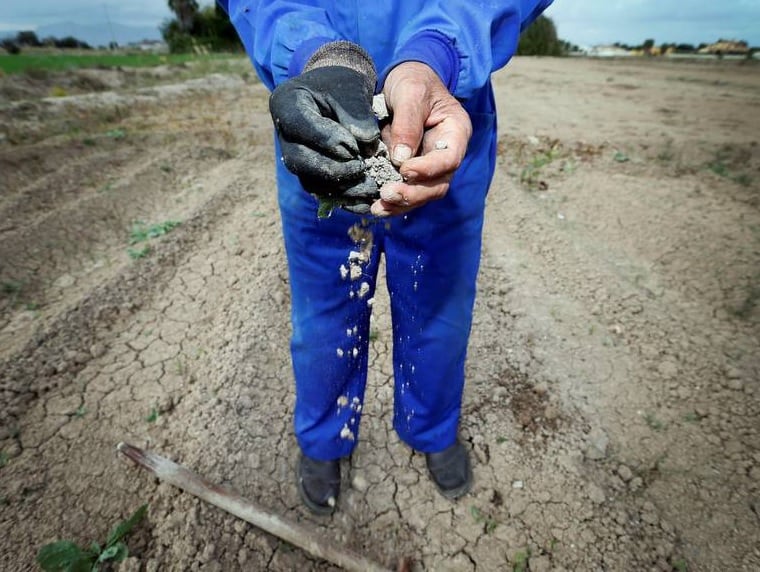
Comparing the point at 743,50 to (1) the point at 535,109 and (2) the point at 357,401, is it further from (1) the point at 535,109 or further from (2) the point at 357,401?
(2) the point at 357,401

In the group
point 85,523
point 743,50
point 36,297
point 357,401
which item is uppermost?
point 743,50

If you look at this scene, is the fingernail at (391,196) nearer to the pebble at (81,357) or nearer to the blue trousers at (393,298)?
the blue trousers at (393,298)

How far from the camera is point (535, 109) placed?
6.48 m

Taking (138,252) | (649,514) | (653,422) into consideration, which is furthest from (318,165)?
(138,252)

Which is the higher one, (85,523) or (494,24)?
(494,24)

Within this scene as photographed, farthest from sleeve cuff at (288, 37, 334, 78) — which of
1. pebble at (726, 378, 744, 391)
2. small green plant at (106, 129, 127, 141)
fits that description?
small green plant at (106, 129, 127, 141)

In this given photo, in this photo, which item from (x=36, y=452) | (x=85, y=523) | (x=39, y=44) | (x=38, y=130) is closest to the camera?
(x=85, y=523)

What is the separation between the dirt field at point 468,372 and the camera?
145 centimetres

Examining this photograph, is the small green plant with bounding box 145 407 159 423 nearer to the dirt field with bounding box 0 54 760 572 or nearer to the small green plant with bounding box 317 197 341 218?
the dirt field with bounding box 0 54 760 572

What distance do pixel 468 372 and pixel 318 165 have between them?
4.70 feet

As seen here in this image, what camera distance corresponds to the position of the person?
0.82m

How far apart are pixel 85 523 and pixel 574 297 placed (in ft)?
7.99

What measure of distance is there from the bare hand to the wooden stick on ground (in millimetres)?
1056

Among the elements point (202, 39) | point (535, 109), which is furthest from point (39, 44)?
point (535, 109)
